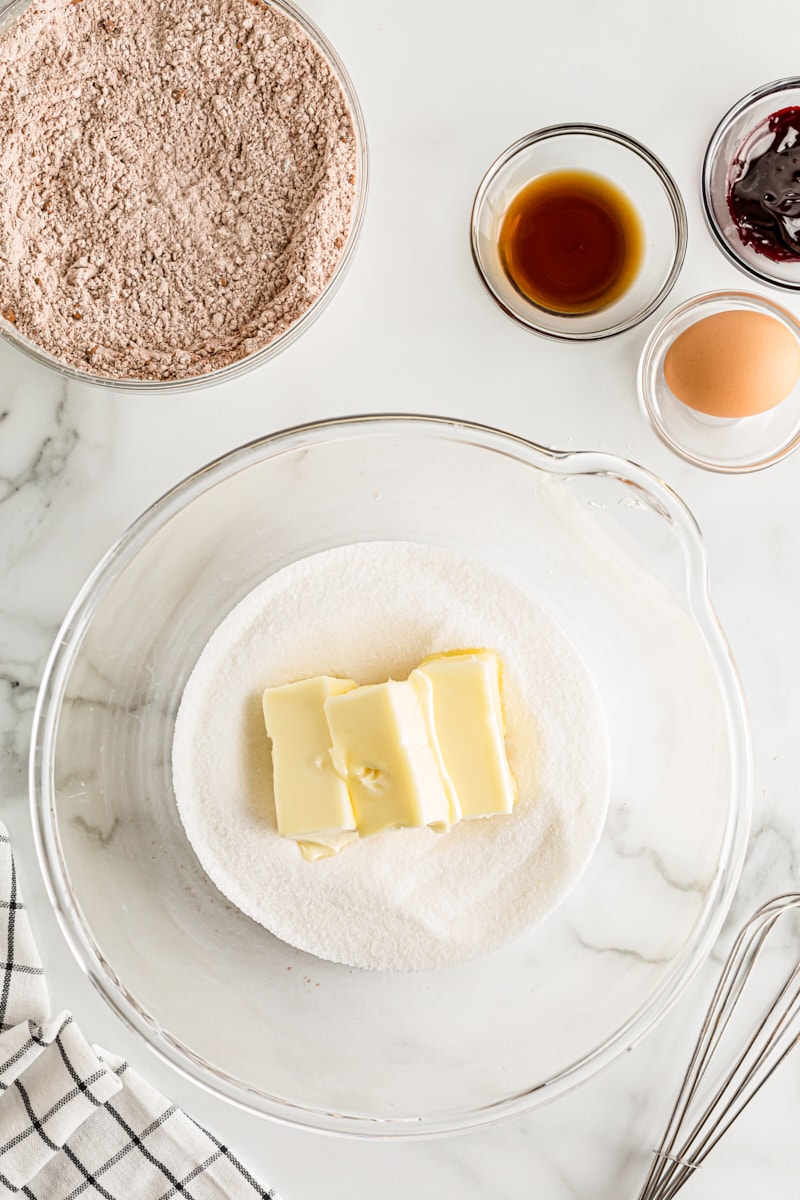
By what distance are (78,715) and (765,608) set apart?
77 cm

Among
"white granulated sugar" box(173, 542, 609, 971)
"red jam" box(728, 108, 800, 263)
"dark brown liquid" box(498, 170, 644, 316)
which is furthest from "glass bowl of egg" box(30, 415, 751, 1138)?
"red jam" box(728, 108, 800, 263)

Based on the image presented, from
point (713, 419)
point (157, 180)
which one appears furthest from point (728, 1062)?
point (157, 180)

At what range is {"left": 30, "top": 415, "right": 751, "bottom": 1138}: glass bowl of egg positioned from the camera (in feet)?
2.95

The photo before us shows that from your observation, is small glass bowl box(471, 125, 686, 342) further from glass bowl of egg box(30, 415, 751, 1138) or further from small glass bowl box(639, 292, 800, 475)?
glass bowl of egg box(30, 415, 751, 1138)

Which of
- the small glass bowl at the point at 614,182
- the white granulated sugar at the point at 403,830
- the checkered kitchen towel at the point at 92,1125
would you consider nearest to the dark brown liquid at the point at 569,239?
the small glass bowl at the point at 614,182

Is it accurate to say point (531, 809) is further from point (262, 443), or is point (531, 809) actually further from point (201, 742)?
point (262, 443)

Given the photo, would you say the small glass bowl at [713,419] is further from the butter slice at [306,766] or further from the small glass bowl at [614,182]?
the butter slice at [306,766]

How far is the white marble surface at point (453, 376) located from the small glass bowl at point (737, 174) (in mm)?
23

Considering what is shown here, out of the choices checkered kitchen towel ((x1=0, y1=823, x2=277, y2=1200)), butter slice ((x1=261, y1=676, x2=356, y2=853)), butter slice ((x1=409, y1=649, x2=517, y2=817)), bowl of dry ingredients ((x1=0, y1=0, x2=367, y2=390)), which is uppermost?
bowl of dry ingredients ((x1=0, y1=0, x2=367, y2=390))

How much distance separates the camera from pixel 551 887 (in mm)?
885

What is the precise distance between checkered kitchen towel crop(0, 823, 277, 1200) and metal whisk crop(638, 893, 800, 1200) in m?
0.47

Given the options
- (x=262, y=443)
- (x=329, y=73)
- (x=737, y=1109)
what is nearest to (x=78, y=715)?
(x=262, y=443)

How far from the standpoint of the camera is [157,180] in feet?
3.15

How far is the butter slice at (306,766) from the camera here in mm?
835
